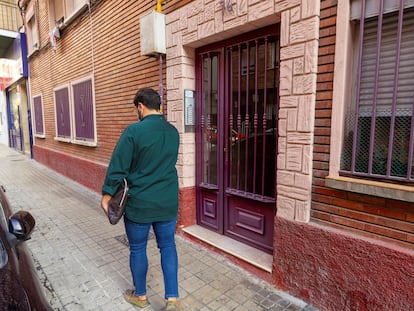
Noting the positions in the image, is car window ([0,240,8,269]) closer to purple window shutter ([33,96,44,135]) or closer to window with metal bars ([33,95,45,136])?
window with metal bars ([33,95,45,136])

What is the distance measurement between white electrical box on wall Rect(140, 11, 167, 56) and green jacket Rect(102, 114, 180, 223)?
1973 millimetres

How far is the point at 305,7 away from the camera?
2383 millimetres

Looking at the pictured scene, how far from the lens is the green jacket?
2.15m

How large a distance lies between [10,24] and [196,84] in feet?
44.5

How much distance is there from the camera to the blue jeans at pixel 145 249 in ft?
7.55

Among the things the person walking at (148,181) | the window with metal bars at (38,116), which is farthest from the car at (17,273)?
the window with metal bars at (38,116)

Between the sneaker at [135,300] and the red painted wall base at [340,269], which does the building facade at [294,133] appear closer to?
the red painted wall base at [340,269]

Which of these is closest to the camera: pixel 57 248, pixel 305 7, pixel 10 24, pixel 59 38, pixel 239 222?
pixel 305 7

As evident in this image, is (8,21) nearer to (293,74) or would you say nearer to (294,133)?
(293,74)

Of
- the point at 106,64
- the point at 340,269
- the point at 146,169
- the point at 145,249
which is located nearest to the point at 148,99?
the point at 146,169

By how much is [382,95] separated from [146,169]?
6.35ft

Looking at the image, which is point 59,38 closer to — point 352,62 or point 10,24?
point 10,24

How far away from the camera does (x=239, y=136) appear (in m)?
3.43

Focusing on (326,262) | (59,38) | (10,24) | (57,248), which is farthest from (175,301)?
(10,24)
